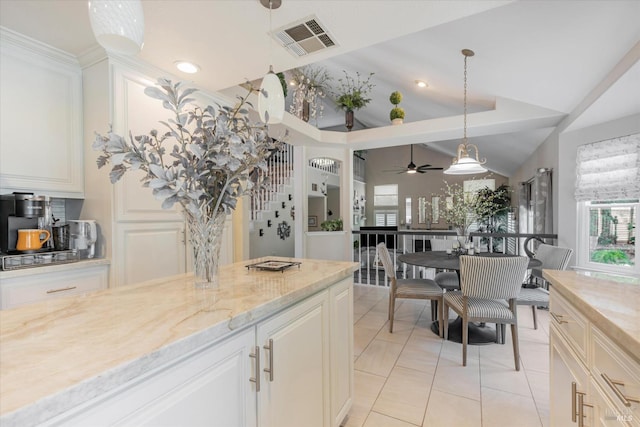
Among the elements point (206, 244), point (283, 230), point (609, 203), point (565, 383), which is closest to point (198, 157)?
point (206, 244)

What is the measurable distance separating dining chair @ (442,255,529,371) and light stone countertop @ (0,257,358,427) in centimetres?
167

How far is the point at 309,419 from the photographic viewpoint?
4.50 feet

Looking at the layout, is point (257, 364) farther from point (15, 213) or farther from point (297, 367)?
point (15, 213)

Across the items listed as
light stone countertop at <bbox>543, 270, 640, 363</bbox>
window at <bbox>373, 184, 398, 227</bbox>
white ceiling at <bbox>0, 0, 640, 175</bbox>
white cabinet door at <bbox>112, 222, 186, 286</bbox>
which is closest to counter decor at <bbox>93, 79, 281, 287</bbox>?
white ceiling at <bbox>0, 0, 640, 175</bbox>

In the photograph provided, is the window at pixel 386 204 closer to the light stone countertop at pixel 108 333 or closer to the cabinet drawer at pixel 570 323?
the cabinet drawer at pixel 570 323

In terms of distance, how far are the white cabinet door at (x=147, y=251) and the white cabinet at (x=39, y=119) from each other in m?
0.51

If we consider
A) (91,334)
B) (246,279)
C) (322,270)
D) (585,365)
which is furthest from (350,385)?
(91,334)

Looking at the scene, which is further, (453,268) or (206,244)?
(453,268)

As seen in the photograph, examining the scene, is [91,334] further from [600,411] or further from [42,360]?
[600,411]

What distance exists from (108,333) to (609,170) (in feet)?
14.5

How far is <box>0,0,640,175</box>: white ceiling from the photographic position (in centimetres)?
179

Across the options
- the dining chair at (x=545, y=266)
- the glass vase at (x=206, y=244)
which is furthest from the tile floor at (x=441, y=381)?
the glass vase at (x=206, y=244)

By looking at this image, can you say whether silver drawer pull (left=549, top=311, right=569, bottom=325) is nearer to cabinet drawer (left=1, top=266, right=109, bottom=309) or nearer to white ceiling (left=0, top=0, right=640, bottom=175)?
white ceiling (left=0, top=0, right=640, bottom=175)

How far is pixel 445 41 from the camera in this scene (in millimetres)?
2902
